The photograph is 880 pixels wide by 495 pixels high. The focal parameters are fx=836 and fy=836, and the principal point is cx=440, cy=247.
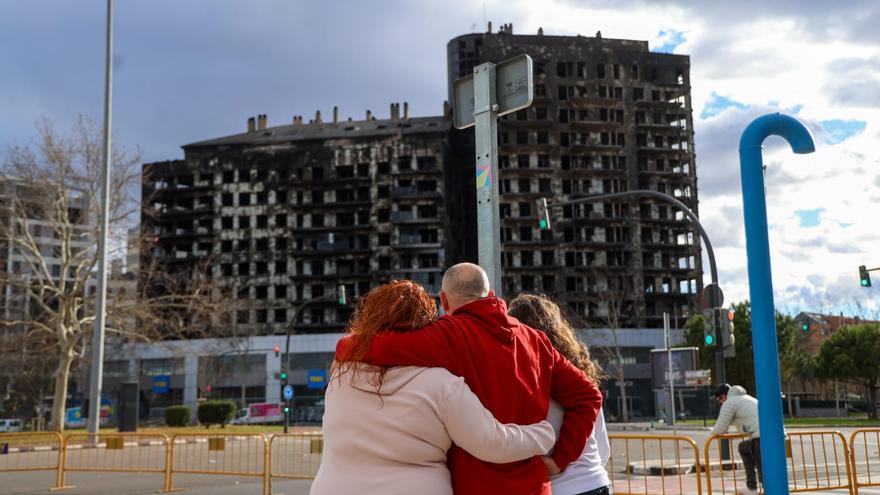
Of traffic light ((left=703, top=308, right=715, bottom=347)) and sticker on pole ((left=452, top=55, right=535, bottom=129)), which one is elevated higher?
sticker on pole ((left=452, top=55, right=535, bottom=129))

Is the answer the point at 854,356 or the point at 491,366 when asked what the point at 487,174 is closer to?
the point at 491,366

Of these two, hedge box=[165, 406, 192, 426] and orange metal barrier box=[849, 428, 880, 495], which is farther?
hedge box=[165, 406, 192, 426]

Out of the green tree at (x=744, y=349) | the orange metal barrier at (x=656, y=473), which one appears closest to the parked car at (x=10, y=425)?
the green tree at (x=744, y=349)

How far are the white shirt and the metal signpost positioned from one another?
5.78 ft

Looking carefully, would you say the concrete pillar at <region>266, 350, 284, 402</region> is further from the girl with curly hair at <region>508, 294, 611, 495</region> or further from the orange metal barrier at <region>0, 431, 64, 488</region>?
the girl with curly hair at <region>508, 294, 611, 495</region>

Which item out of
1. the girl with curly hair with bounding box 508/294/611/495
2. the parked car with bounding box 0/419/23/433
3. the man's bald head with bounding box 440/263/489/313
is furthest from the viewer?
the parked car with bounding box 0/419/23/433

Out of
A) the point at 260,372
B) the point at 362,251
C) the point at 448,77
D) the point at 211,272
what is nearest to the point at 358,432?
the point at 260,372

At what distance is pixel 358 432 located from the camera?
321 centimetres

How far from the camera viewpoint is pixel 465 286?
3529 mm

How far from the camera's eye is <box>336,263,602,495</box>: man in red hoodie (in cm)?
318

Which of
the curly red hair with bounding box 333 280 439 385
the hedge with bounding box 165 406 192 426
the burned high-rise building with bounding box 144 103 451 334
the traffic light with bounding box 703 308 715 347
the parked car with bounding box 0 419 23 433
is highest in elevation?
the burned high-rise building with bounding box 144 103 451 334

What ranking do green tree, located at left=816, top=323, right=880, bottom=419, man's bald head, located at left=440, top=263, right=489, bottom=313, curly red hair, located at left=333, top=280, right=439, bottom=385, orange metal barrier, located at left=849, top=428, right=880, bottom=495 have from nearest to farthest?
1. curly red hair, located at left=333, top=280, right=439, bottom=385
2. man's bald head, located at left=440, top=263, right=489, bottom=313
3. orange metal barrier, located at left=849, top=428, right=880, bottom=495
4. green tree, located at left=816, top=323, right=880, bottom=419

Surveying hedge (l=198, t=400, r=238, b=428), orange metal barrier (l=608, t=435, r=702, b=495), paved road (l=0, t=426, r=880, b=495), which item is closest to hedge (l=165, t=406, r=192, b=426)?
hedge (l=198, t=400, r=238, b=428)

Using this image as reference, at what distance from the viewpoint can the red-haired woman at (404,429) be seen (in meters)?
3.11
